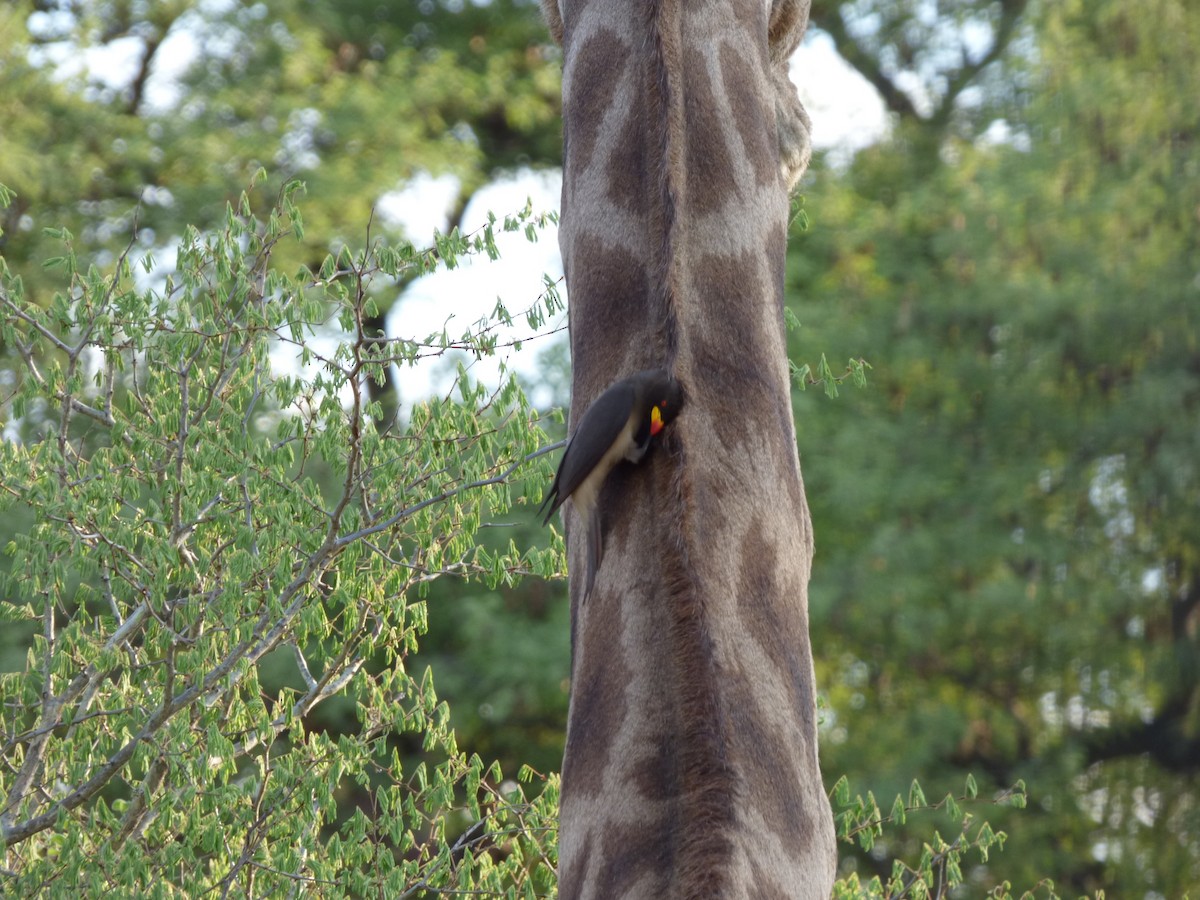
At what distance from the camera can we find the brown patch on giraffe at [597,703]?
404 centimetres

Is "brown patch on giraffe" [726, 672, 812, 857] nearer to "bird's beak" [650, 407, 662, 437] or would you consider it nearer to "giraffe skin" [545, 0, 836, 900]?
"giraffe skin" [545, 0, 836, 900]

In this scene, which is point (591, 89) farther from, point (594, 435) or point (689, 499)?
point (689, 499)

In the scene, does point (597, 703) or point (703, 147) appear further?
point (703, 147)

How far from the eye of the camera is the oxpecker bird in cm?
412

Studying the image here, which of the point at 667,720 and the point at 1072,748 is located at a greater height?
the point at 1072,748

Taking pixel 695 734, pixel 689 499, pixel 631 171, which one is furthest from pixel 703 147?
pixel 695 734

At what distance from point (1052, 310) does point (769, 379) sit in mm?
9118

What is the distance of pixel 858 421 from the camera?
1360 centimetres

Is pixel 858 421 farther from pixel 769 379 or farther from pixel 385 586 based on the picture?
pixel 769 379

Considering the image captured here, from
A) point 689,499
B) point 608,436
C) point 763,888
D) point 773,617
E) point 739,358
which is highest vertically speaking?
point 739,358

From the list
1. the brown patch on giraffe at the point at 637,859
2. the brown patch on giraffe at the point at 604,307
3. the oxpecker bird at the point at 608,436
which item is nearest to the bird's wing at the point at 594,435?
the oxpecker bird at the point at 608,436

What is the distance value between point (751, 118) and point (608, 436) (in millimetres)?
1431

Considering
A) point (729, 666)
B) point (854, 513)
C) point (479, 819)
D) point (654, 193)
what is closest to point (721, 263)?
point (654, 193)

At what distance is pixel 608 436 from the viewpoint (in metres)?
4.14
